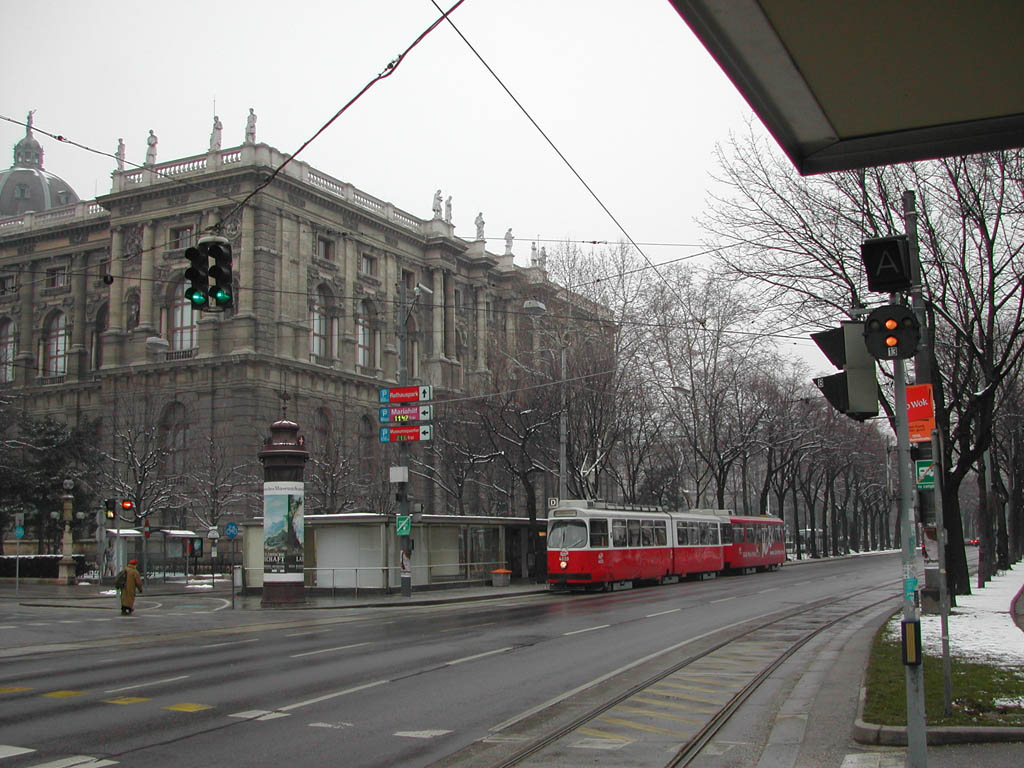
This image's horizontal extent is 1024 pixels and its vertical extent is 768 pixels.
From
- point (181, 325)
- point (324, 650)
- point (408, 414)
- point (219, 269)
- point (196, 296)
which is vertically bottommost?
point (324, 650)

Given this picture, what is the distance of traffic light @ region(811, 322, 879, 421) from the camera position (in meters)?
7.90

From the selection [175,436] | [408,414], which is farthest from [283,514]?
[175,436]

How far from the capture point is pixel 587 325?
4203 centimetres

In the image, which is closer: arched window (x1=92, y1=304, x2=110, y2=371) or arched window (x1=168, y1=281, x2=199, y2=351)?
arched window (x1=168, y1=281, x2=199, y2=351)

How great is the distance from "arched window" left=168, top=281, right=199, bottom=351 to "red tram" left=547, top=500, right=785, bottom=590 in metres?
32.4

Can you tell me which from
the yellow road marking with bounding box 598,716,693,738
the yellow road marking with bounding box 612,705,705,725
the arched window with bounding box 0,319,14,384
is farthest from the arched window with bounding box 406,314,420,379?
the yellow road marking with bounding box 598,716,693,738

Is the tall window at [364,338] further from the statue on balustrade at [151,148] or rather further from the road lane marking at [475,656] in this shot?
the road lane marking at [475,656]

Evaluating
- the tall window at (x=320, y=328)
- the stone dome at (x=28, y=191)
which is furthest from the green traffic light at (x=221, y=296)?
the stone dome at (x=28, y=191)

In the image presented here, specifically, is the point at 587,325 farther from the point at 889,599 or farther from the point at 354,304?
the point at 354,304

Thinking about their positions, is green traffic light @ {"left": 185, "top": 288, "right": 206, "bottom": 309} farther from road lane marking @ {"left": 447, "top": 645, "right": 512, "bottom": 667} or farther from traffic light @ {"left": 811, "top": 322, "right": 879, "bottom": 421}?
traffic light @ {"left": 811, "top": 322, "right": 879, "bottom": 421}

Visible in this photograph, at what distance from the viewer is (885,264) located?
8.06 meters

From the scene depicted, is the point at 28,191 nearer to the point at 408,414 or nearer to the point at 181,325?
the point at 181,325

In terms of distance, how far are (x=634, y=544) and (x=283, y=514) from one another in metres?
13.4

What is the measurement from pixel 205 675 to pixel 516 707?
5.16 metres
